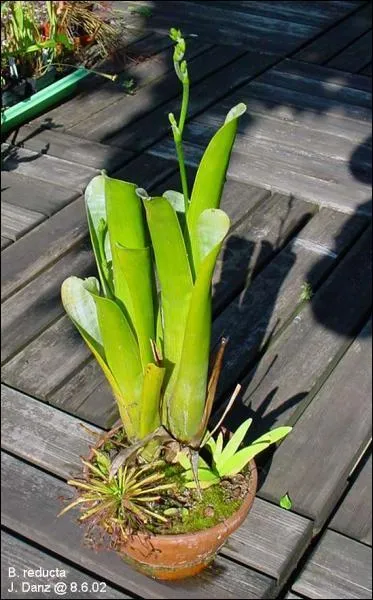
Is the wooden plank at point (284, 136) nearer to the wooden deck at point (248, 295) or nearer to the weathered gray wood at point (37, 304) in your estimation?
the wooden deck at point (248, 295)

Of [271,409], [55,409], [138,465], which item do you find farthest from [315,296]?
[138,465]

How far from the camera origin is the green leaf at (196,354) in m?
1.24

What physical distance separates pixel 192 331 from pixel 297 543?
0.57 meters

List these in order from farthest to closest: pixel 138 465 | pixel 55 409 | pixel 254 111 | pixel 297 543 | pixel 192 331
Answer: pixel 254 111
pixel 55 409
pixel 297 543
pixel 138 465
pixel 192 331

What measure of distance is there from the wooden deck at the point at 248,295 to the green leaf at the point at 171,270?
1.69 ft

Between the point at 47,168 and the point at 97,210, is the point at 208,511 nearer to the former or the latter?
the point at 97,210

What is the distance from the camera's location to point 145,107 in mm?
3250

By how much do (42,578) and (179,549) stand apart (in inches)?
12.6

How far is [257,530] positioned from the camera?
168cm

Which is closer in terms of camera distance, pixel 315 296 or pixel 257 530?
pixel 257 530

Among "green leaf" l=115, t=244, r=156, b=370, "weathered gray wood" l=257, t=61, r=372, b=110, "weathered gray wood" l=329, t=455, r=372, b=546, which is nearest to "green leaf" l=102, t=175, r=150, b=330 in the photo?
"green leaf" l=115, t=244, r=156, b=370

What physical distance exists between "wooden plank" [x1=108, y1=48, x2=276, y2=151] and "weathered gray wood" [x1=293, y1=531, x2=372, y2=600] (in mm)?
1714

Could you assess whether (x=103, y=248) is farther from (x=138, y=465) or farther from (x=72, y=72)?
(x=72, y=72)

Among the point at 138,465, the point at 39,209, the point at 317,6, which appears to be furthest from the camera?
the point at 317,6
